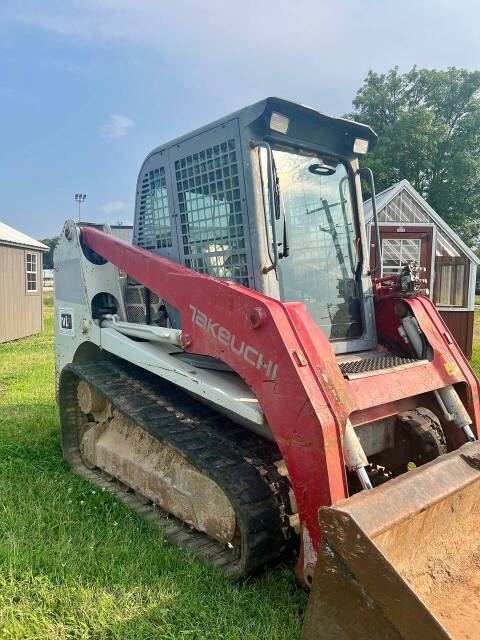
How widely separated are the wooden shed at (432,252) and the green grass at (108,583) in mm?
8608

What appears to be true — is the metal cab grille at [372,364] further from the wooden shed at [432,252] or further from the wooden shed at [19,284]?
the wooden shed at [19,284]

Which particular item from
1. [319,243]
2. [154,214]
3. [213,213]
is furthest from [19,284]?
[319,243]

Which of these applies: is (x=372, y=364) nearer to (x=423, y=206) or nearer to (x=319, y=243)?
(x=319, y=243)

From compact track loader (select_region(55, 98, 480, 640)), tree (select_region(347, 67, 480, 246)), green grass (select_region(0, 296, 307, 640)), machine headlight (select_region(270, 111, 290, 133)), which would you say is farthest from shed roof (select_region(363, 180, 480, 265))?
tree (select_region(347, 67, 480, 246))

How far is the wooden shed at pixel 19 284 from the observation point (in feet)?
46.7

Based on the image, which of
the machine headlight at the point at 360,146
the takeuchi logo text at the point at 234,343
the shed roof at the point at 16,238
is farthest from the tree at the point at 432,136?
the takeuchi logo text at the point at 234,343

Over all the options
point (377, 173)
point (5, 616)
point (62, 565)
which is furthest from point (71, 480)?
point (377, 173)

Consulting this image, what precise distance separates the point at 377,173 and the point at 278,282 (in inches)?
1055

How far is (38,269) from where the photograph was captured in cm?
1659

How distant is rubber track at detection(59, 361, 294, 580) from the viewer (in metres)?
2.64

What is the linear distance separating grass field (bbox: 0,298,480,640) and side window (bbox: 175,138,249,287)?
1655 millimetres

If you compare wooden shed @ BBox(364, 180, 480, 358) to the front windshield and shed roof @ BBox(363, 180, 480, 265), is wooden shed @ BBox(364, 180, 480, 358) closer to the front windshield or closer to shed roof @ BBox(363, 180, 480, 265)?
shed roof @ BBox(363, 180, 480, 265)

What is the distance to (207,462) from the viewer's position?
2.85m

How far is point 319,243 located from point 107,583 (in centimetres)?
245
